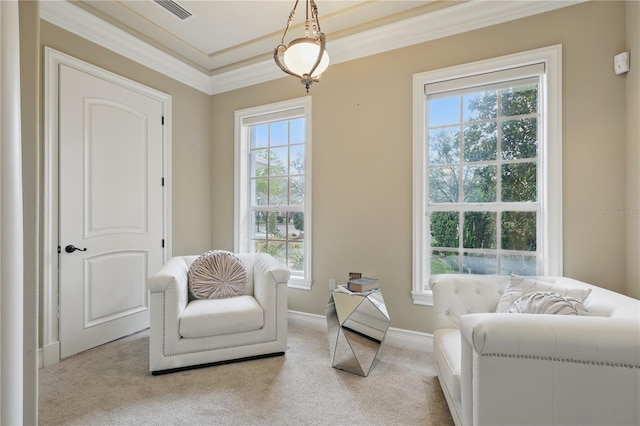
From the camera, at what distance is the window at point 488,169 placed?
229cm

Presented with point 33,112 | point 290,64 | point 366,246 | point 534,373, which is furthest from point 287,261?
point 33,112

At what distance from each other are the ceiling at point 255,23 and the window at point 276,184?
20.3 inches

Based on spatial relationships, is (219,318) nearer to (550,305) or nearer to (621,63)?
(550,305)

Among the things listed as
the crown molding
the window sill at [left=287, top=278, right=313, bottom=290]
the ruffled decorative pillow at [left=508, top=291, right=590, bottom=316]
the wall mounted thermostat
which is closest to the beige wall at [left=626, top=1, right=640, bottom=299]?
the wall mounted thermostat

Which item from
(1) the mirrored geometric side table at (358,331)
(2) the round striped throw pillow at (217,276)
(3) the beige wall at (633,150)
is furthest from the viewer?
(2) the round striped throw pillow at (217,276)

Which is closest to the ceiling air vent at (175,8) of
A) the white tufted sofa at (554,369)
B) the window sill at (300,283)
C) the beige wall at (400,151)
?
the beige wall at (400,151)

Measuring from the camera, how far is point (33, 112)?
766 mm

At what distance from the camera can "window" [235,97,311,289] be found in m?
3.24

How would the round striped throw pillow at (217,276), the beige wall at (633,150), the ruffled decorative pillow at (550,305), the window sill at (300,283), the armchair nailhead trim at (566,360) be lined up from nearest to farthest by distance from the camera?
the armchair nailhead trim at (566,360)
the ruffled decorative pillow at (550,305)
the beige wall at (633,150)
the round striped throw pillow at (217,276)
the window sill at (300,283)

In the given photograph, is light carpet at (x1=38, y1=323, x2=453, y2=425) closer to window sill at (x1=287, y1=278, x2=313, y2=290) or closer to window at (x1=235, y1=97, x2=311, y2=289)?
window sill at (x1=287, y1=278, x2=313, y2=290)

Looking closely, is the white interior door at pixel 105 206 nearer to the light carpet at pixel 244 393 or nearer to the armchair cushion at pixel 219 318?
the light carpet at pixel 244 393

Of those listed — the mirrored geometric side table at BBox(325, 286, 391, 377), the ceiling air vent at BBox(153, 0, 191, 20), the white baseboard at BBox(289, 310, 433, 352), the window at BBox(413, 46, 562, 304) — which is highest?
the ceiling air vent at BBox(153, 0, 191, 20)

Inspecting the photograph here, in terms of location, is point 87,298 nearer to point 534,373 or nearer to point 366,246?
point 366,246

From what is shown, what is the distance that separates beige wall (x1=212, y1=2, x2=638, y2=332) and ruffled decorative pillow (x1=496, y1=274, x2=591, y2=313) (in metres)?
0.57
